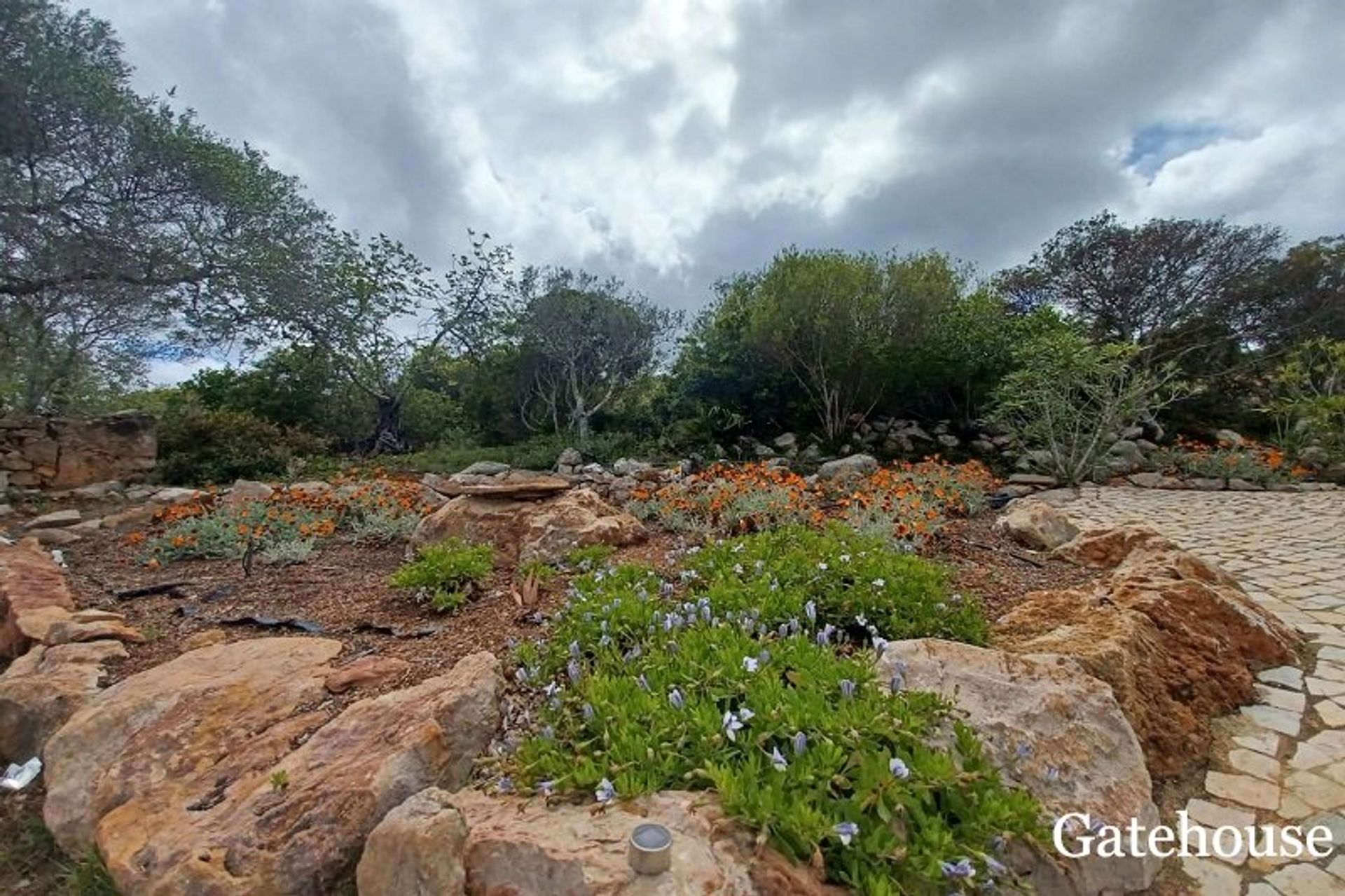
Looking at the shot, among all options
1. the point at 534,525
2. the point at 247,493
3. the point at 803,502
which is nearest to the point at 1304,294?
the point at 803,502

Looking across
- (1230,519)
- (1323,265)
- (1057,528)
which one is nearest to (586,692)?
(1057,528)

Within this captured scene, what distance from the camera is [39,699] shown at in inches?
95.3

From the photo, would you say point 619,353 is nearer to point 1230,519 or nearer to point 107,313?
point 107,313

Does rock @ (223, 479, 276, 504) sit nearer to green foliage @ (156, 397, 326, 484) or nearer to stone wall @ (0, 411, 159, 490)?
green foliage @ (156, 397, 326, 484)

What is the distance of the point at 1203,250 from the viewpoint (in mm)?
13766

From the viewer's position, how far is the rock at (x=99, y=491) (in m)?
8.11

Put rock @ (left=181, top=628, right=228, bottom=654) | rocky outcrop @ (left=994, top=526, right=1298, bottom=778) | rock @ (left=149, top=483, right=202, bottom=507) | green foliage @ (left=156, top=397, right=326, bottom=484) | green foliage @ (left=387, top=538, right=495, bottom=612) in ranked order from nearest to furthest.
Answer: rocky outcrop @ (left=994, top=526, right=1298, bottom=778) → rock @ (left=181, top=628, right=228, bottom=654) → green foliage @ (left=387, top=538, right=495, bottom=612) → rock @ (left=149, top=483, right=202, bottom=507) → green foliage @ (left=156, top=397, right=326, bottom=484)

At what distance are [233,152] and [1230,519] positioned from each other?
13107mm

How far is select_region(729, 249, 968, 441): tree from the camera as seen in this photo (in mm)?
11164

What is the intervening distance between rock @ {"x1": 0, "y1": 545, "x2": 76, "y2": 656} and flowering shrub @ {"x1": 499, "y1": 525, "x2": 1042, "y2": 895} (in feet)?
8.81

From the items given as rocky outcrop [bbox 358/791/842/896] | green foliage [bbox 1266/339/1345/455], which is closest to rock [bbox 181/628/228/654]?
rocky outcrop [bbox 358/791/842/896]

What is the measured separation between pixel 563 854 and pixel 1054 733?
4.87 feet

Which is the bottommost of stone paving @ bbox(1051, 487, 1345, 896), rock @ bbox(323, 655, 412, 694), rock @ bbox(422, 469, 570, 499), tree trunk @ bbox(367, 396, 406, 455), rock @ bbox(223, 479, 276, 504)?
stone paving @ bbox(1051, 487, 1345, 896)

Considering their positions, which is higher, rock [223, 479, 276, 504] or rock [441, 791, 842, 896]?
rock [223, 479, 276, 504]
